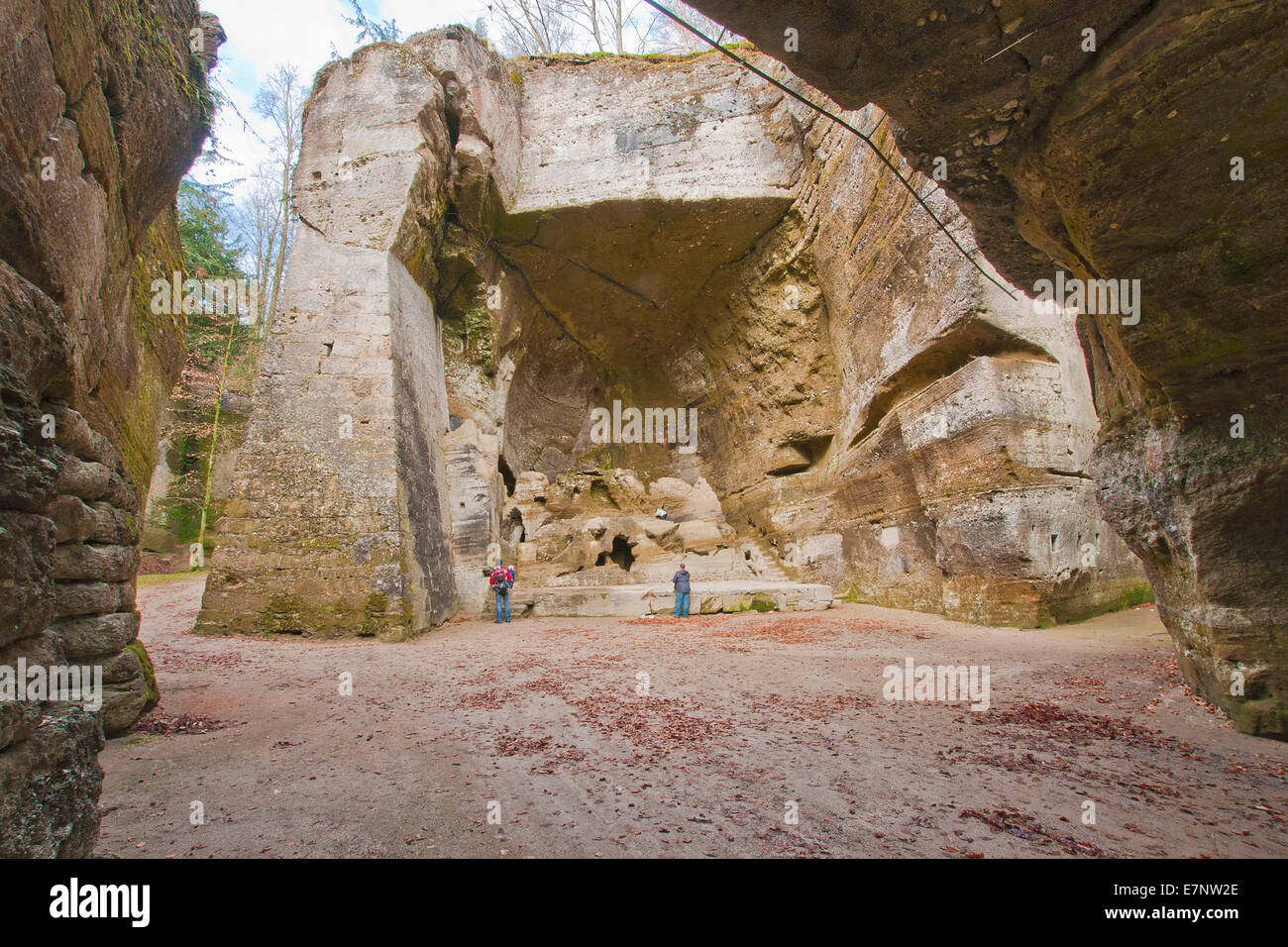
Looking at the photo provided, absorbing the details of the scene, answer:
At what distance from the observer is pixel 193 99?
4344 mm

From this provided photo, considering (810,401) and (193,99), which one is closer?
(193,99)

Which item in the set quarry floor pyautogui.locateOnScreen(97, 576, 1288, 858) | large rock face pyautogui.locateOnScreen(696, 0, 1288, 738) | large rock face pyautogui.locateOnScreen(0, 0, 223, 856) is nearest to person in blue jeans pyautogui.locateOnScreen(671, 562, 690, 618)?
quarry floor pyautogui.locateOnScreen(97, 576, 1288, 858)

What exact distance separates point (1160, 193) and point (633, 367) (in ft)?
65.3

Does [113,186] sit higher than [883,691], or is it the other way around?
[113,186]

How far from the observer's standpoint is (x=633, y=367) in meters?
22.2

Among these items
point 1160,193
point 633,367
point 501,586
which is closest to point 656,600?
point 501,586

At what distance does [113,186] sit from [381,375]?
6798 mm

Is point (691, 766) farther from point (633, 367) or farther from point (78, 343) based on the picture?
point (633, 367)

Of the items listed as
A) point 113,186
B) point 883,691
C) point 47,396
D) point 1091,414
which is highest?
point 113,186

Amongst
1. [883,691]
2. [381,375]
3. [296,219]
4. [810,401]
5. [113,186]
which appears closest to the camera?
[113,186]

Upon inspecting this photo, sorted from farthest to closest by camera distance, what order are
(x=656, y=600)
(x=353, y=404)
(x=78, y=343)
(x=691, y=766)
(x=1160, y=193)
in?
→ (x=656, y=600) < (x=353, y=404) < (x=691, y=766) < (x=78, y=343) < (x=1160, y=193)

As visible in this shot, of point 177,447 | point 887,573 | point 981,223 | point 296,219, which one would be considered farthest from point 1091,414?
point 177,447

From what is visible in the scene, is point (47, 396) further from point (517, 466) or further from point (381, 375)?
point (517, 466)

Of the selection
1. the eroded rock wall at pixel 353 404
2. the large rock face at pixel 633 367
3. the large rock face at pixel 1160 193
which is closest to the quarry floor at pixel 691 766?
the large rock face at pixel 1160 193
